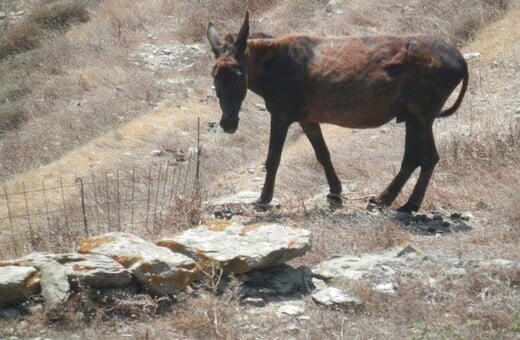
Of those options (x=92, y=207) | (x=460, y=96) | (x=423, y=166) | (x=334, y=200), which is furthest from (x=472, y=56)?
(x=92, y=207)

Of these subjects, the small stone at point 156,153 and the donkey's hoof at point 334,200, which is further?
the small stone at point 156,153

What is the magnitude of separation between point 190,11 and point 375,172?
12277mm

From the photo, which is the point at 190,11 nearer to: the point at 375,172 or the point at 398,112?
the point at 375,172

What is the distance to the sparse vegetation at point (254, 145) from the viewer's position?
682 centimetres

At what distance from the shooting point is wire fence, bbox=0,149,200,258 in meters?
10.0

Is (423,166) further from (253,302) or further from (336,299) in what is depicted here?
(253,302)

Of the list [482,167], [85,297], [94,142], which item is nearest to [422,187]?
[482,167]

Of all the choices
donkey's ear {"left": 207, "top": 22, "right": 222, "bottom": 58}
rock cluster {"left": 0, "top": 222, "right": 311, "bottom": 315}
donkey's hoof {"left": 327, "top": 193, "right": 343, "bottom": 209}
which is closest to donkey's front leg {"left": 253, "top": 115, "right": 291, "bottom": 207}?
donkey's hoof {"left": 327, "top": 193, "right": 343, "bottom": 209}

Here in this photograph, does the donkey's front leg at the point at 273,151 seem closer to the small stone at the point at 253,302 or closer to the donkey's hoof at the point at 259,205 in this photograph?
the donkey's hoof at the point at 259,205

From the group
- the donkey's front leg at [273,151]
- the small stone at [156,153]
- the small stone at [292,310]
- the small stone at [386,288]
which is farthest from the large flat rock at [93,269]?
the small stone at [156,153]

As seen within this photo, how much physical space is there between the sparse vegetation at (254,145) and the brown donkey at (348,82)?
82 centimetres

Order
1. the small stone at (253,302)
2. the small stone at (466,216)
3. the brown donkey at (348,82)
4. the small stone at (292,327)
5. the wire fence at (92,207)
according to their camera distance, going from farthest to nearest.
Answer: the wire fence at (92,207)
the brown donkey at (348,82)
the small stone at (466,216)
the small stone at (253,302)
the small stone at (292,327)

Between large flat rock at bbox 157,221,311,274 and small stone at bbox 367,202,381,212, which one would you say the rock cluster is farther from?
small stone at bbox 367,202,381,212

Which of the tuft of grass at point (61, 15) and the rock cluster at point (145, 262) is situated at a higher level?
the rock cluster at point (145, 262)
